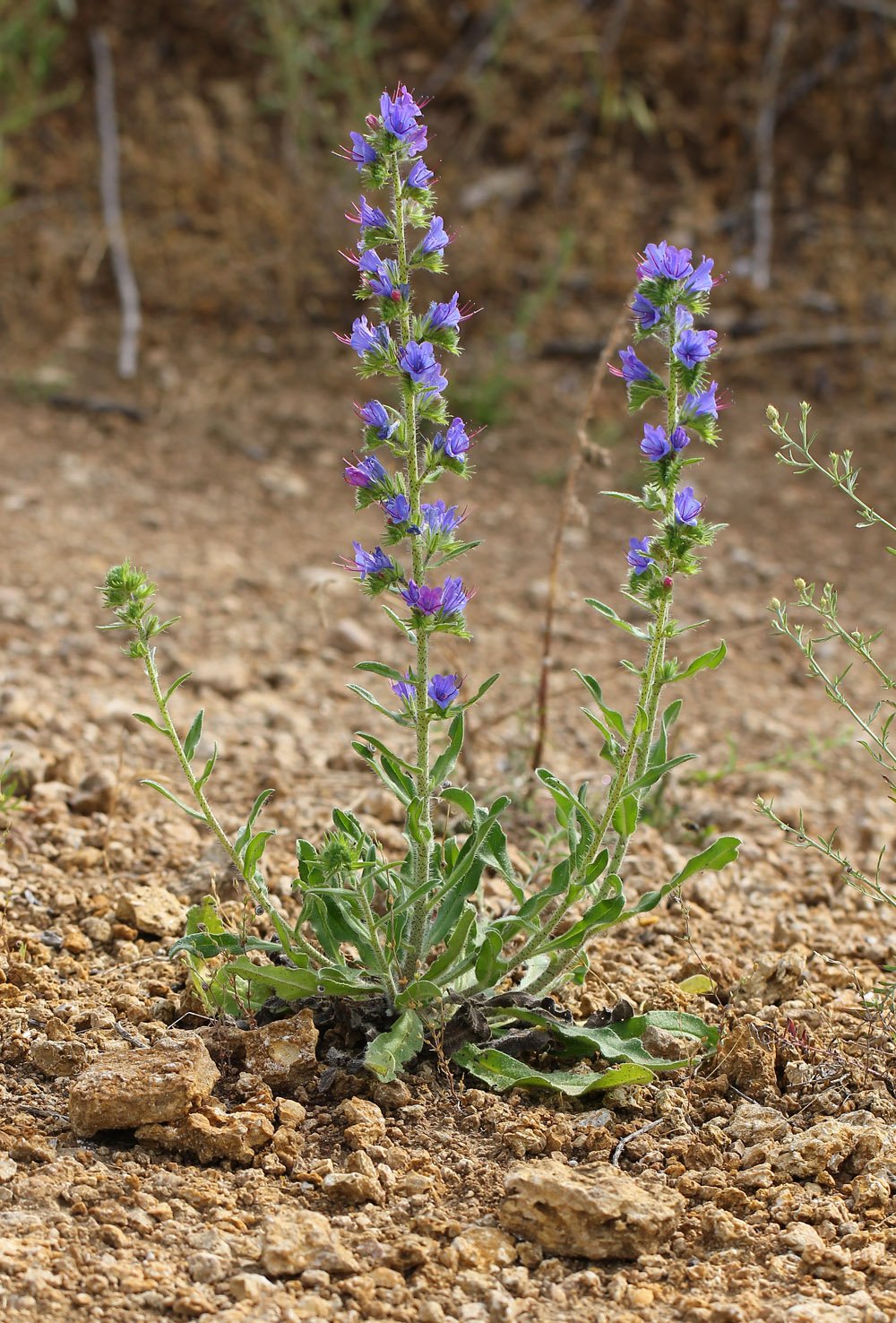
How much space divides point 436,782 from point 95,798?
4.67 feet

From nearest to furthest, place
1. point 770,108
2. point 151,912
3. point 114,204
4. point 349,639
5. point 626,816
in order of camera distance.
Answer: point 626,816, point 151,912, point 349,639, point 114,204, point 770,108

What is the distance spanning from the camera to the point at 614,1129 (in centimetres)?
270

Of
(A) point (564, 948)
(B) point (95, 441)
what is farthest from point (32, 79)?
(A) point (564, 948)

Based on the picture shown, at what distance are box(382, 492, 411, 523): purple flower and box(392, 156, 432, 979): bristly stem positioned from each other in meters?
0.02

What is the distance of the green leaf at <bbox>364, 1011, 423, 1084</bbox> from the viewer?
2664 millimetres

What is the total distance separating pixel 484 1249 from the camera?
7.79 feet

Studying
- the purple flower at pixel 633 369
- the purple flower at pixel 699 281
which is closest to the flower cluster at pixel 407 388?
the purple flower at pixel 633 369

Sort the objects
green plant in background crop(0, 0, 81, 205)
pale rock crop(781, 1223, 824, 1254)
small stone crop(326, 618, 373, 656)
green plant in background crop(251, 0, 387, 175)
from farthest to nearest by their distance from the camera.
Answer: green plant in background crop(251, 0, 387, 175) → green plant in background crop(0, 0, 81, 205) → small stone crop(326, 618, 373, 656) → pale rock crop(781, 1223, 824, 1254)

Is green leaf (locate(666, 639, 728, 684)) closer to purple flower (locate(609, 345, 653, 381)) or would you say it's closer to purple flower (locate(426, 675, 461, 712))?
purple flower (locate(426, 675, 461, 712))

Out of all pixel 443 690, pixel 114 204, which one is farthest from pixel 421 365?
pixel 114 204

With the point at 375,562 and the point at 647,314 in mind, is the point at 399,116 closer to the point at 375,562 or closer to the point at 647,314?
the point at 647,314

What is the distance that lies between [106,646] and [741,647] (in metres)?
2.53

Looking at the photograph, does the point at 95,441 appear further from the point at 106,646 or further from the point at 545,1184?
the point at 545,1184

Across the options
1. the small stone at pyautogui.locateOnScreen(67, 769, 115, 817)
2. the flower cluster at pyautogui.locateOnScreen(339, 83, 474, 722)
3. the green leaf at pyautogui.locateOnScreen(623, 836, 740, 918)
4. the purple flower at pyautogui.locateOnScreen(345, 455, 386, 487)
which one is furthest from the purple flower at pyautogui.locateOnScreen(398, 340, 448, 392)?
the small stone at pyautogui.locateOnScreen(67, 769, 115, 817)
